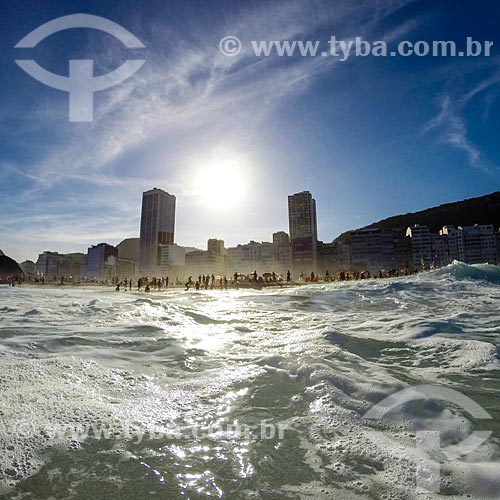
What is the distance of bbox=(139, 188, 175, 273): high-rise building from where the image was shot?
582 feet

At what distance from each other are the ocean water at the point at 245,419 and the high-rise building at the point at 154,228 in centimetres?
17539

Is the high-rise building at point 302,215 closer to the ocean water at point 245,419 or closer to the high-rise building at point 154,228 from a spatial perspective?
the high-rise building at point 154,228

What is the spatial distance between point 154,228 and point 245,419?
7393 inches

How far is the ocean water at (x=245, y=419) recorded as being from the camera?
2070 mm

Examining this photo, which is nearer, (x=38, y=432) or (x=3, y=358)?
(x=38, y=432)

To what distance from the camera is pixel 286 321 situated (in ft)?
29.5

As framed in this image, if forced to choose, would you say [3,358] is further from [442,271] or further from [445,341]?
[442,271]

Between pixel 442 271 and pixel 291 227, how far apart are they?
499 feet

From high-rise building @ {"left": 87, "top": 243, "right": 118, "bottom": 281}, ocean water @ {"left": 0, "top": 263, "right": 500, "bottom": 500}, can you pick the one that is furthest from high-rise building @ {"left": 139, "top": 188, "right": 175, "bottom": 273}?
ocean water @ {"left": 0, "top": 263, "right": 500, "bottom": 500}

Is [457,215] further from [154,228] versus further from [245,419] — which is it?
[245,419]

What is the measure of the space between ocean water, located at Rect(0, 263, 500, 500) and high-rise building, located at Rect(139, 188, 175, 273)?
575 feet

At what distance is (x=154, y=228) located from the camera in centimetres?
18175

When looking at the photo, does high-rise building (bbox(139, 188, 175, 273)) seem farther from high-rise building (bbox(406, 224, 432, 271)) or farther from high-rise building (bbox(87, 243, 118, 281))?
high-rise building (bbox(406, 224, 432, 271))

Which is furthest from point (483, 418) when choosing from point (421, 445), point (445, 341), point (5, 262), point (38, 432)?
point (5, 262)
